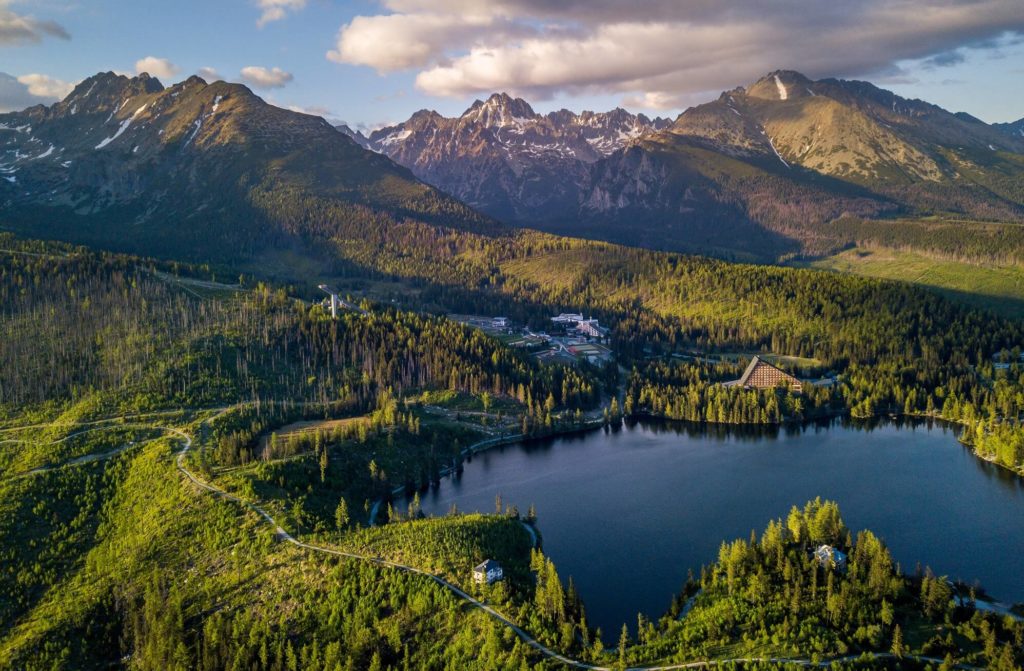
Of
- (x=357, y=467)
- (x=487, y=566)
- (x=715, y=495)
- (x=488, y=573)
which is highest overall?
(x=357, y=467)

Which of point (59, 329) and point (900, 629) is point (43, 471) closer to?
point (59, 329)

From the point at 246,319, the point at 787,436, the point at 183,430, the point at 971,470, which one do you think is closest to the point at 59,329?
the point at 246,319

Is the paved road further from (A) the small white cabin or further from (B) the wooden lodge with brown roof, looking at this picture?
Result: (B) the wooden lodge with brown roof

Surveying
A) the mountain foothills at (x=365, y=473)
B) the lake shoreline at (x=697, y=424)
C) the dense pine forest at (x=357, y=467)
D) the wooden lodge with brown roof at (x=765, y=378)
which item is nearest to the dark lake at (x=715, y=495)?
the lake shoreline at (x=697, y=424)

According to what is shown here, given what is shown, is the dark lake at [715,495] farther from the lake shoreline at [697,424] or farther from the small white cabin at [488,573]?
the small white cabin at [488,573]

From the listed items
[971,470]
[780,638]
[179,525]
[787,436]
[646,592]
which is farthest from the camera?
[787,436]

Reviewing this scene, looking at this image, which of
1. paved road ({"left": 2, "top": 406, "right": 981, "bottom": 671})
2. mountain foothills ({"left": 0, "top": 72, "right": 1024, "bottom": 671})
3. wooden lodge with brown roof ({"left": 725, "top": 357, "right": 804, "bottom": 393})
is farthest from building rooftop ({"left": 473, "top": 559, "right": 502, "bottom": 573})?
wooden lodge with brown roof ({"left": 725, "top": 357, "right": 804, "bottom": 393})

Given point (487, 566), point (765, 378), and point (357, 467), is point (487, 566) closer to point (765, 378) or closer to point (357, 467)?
point (357, 467)

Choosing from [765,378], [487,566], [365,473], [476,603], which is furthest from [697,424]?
[476,603]
